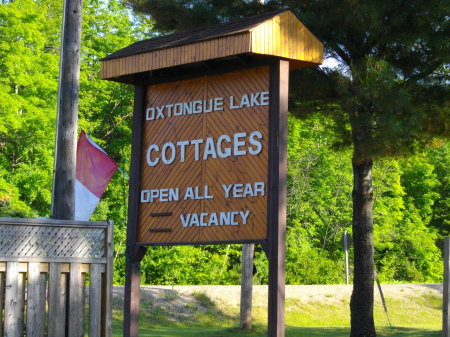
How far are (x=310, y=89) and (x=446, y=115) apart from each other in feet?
9.50

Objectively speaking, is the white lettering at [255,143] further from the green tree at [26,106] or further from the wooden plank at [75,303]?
the green tree at [26,106]

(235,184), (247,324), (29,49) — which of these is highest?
(29,49)

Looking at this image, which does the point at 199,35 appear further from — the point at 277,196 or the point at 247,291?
the point at 247,291

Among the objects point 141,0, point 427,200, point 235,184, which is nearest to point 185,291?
point 141,0

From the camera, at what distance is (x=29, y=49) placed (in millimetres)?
A: 31344

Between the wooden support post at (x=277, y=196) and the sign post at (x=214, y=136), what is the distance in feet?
0.04

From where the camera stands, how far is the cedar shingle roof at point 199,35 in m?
9.56

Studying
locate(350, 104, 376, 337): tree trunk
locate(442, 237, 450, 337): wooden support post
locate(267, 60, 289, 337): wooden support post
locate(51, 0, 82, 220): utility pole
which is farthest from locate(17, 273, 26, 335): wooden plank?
locate(350, 104, 376, 337): tree trunk

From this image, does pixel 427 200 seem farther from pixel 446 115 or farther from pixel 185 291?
pixel 446 115

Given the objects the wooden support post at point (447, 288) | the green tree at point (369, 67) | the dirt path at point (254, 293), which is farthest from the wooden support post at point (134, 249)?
the dirt path at point (254, 293)

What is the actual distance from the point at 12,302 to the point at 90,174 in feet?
13.4

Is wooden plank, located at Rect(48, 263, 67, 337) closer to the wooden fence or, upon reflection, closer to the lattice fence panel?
the wooden fence

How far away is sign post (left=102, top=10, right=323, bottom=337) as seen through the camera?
937 cm

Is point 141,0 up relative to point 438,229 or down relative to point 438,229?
up
